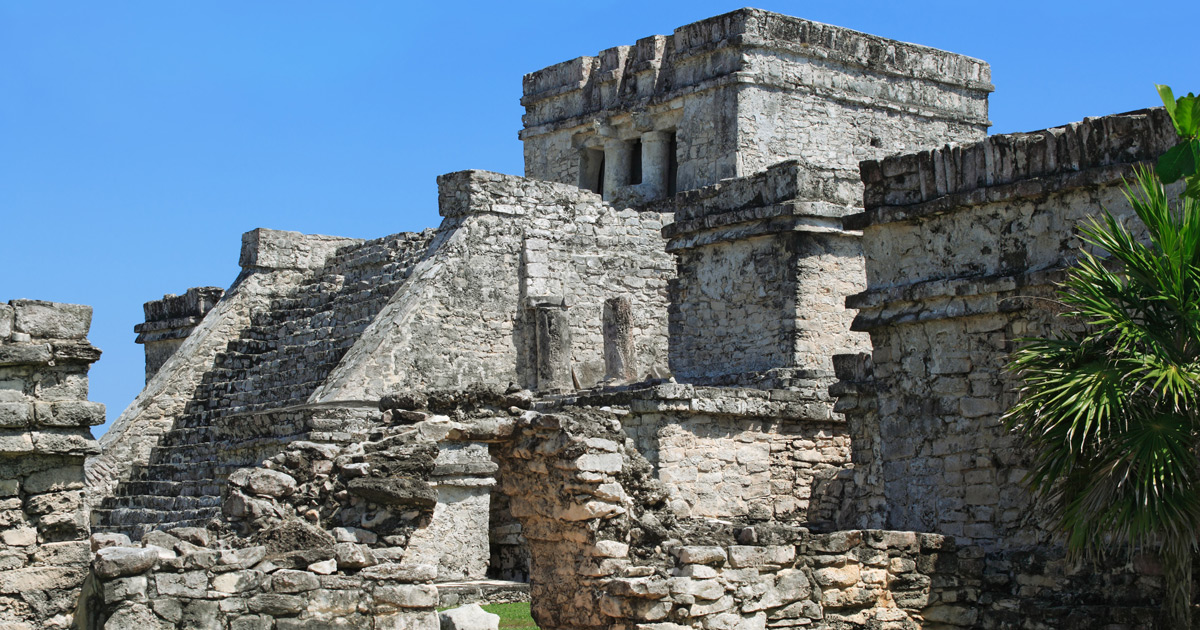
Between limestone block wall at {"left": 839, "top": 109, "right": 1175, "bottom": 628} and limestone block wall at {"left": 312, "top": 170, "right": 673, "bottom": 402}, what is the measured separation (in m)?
6.93

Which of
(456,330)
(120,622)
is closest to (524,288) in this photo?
(456,330)

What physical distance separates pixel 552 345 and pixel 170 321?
865 centimetres

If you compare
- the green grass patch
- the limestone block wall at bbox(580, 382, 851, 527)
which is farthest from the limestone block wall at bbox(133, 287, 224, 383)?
the green grass patch

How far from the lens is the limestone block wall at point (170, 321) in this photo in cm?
2219

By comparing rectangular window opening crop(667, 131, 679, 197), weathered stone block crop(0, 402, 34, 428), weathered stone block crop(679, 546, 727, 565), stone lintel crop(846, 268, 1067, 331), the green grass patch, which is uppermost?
rectangular window opening crop(667, 131, 679, 197)

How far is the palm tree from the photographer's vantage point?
295 inches

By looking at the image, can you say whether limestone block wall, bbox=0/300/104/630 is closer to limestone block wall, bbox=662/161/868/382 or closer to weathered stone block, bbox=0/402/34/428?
weathered stone block, bbox=0/402/34/428

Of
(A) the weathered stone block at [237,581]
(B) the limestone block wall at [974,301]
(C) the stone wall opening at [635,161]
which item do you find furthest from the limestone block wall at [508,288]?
(A) the weathered stone block at [237,581]

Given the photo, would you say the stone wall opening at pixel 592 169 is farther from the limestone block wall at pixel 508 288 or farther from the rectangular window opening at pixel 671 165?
the limestone block wall at pixel 508 288

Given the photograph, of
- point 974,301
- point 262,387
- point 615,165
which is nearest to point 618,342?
point 262,387

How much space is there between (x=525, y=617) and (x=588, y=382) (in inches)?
258

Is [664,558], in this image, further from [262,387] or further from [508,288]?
[262,387]

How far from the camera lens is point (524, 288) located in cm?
1744

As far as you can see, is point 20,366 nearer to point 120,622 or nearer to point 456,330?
point 120,622
